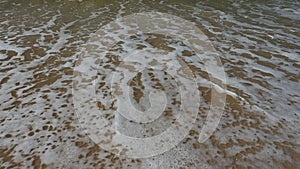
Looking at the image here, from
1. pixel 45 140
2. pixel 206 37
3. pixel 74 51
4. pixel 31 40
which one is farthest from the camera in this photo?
pixel 206 37

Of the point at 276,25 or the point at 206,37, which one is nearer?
the point at 206,37

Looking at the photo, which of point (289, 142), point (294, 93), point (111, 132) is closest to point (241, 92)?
point (294, 93)

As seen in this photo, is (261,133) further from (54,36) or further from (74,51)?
(54,36)

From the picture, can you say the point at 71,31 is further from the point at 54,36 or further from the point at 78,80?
the point at 78,80

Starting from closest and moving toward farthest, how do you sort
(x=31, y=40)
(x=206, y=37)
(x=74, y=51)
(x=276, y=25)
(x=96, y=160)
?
(x=96, y=160), (x=74, y=51), (x=31, y=40), (x=206, y=37), (x=276, y=25)

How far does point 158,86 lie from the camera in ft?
12.7

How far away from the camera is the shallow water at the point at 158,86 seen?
2705 mm

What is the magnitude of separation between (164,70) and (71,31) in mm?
2266

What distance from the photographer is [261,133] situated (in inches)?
120

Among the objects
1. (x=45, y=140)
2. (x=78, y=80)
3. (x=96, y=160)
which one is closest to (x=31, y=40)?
(x=78, y=80)

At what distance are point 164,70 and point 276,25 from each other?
3.09m

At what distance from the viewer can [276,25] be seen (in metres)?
6.07

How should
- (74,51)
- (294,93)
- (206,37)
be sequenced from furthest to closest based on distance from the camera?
(206,37) → (74,51) → (294,93)

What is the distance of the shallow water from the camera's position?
8.87ft
